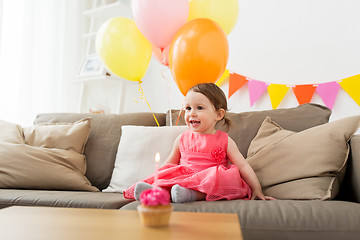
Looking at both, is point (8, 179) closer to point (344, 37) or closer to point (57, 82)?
point (57, 82)

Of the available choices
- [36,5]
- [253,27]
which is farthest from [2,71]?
[253,27]

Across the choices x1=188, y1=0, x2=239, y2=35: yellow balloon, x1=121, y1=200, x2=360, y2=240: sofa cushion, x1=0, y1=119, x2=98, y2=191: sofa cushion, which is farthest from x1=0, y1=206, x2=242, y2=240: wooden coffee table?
x1=188, y1=0, x2=239, y2=35: yellow balloon

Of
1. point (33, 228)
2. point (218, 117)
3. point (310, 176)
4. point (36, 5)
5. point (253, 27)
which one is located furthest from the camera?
point (36, 5)

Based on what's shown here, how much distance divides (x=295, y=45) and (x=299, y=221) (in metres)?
1.57

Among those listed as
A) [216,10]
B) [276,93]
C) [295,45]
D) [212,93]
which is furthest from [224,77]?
[212,93]

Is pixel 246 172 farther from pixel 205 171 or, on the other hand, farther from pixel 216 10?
pixel 216 10

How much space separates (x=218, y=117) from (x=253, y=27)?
3.83 feet

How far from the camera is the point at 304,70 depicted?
2336 mm

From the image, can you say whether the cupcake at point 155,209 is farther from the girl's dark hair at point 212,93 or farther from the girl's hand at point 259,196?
the girl's dark hair at point 212,93

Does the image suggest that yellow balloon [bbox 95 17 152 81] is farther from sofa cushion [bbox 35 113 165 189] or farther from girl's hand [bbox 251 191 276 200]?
girl's hand [bbox 251 191 276 200]

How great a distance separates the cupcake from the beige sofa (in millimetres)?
440

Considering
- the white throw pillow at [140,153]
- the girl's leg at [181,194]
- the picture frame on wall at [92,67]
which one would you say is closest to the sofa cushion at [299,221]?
the girl's leg at [181,194]

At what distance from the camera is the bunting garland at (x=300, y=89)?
7.08 feet

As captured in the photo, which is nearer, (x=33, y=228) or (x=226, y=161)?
(x=33, y=228)
